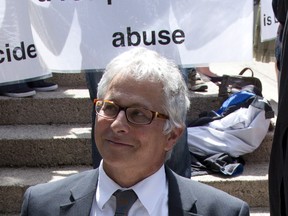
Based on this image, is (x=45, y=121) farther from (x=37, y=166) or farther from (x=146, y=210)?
(x=146, y=210)

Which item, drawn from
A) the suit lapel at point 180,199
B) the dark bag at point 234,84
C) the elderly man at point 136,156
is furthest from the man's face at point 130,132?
the dark bag at point 234,84

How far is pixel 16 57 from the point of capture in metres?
3.08

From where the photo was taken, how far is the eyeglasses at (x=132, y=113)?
196 cm

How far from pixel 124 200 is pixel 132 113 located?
0.26 m

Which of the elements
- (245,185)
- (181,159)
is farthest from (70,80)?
(181,159)

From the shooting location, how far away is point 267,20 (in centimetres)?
400

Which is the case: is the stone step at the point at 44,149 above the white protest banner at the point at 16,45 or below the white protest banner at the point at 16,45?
below

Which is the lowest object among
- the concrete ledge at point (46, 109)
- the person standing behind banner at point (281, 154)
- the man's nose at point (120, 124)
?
the concrete ledge at point (46, 109)

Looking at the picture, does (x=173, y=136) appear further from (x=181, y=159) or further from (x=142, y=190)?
(x=181, y=159)

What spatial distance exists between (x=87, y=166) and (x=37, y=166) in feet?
1.22

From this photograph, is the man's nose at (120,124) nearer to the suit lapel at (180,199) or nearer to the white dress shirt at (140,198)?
the white dress shirt at (140,198)

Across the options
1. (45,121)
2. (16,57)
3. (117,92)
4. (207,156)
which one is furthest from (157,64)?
(45,121)

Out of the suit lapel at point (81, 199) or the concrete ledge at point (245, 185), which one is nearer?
the suit lapel at point (81, 199)

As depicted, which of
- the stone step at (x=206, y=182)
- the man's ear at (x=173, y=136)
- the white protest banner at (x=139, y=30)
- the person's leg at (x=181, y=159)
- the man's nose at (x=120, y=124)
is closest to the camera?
the man's nose at (x=120, y=124)
